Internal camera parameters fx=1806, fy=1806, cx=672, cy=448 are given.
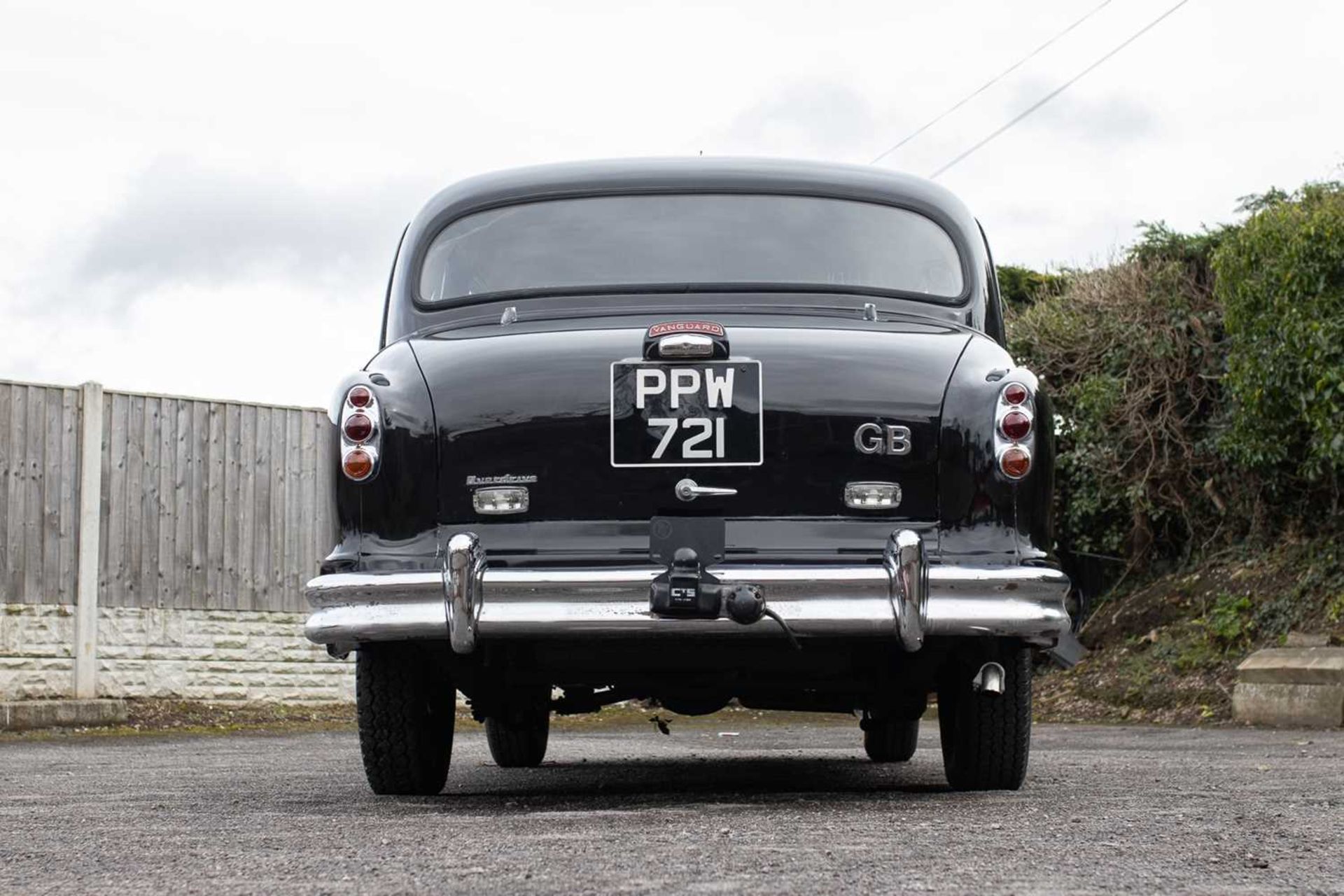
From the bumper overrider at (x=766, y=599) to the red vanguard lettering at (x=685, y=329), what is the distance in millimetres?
651

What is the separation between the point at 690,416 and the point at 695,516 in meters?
0.27

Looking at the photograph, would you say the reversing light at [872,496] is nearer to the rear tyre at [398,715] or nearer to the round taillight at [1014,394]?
the round taillight at [1014,394]

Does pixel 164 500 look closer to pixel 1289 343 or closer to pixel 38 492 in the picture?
pixel 38 492

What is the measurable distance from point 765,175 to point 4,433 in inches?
262

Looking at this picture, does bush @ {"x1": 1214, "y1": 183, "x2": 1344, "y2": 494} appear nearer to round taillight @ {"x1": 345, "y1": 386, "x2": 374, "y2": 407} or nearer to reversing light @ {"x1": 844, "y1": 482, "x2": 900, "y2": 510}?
reversing light @ {"x1": 844, "y1": 482, "x2": 900, "y2": 510}

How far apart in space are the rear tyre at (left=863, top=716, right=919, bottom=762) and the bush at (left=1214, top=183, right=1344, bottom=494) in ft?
20.5

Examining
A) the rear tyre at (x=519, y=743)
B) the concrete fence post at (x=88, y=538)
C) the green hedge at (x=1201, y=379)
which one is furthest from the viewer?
the green hedge at (x=1201, y=379)

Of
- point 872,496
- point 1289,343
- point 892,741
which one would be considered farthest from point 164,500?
point 1289,343

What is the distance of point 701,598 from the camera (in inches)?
183

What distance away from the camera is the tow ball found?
4652mm

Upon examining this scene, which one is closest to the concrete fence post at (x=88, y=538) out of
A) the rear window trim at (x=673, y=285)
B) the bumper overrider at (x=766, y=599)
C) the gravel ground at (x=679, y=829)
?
the gravel ground at (x=679, y=829)

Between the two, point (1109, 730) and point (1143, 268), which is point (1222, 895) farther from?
point (1143, 268)

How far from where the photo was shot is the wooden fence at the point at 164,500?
36.3ft

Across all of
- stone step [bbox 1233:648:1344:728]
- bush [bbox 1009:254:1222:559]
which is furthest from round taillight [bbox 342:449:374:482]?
bush [bbox 1009:254:1222:559]
